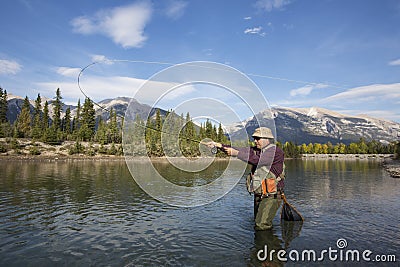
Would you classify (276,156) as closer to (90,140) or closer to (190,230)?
(190,230)

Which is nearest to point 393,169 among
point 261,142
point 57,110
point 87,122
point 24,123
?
point 261,142

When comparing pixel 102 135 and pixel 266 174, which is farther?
pixel 102 135

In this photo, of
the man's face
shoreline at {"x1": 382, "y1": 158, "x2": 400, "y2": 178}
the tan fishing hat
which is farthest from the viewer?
shoreline at {"x1": 382, "y1": 158, "x2": 400, "y2": 178}

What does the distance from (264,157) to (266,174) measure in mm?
814

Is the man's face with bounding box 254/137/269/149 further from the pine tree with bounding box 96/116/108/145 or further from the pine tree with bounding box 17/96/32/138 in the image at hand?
the pine tree with bounding box 17/96/32/138

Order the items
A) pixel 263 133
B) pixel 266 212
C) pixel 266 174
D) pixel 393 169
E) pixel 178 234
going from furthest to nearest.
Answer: pixel 393 169
pixel 178 234
pixel 266 212
pixel 266 174
pixel 263 133

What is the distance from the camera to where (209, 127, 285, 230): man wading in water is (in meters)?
9.78

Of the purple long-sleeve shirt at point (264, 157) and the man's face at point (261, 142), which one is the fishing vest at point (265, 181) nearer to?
the purple long-sleeve shirt at point (264, 157)

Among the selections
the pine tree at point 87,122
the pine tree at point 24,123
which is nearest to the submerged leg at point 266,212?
the pine tree at point 24,123

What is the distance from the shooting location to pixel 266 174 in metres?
10.2

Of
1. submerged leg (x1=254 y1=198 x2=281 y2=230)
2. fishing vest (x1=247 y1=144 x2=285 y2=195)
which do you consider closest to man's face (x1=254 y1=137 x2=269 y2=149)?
fishing vest (x1=247 y1=144 x2=285 y2=195)

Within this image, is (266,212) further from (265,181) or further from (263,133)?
(263,133)

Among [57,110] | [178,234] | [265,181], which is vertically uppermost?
[57,110]

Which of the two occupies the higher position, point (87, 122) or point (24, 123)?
point (87, 122)
